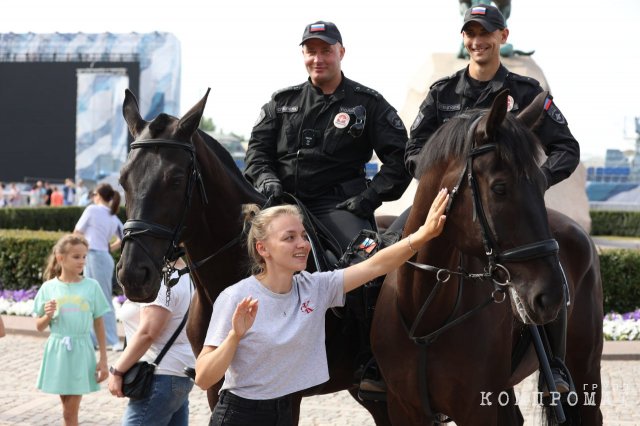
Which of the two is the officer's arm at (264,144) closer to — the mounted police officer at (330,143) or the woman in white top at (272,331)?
the mounted police officer at (330,143)

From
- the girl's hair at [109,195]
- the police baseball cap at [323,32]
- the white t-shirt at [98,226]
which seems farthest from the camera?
A: the girl's hair at [109,195]

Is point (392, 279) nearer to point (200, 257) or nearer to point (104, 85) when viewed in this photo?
point (200, 257)

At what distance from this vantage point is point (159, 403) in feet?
14.8

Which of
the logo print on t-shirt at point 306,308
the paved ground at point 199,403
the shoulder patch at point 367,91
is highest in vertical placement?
the shoulder patch at point 367,91

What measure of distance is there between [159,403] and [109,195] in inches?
274

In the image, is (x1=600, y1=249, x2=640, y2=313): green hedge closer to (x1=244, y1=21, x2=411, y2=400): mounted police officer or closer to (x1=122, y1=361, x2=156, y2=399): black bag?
(x1=244, y1=21, x2=411, y2=400): mounted police officer

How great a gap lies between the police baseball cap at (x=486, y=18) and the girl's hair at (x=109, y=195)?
737 centimetres

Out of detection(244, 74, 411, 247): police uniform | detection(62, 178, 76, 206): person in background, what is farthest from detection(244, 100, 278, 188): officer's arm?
detection(62, 178, 76, 206): person in background

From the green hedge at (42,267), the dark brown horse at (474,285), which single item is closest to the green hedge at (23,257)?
the green hedge at (42,267)

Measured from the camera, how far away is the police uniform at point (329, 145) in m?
4.99

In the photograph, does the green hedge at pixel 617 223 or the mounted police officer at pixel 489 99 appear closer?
the mounted police officer at pixel 489 99

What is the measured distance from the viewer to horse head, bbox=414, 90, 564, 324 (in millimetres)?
3350

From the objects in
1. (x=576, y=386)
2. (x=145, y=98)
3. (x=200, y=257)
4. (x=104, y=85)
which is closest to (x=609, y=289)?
(x=576, y=386)

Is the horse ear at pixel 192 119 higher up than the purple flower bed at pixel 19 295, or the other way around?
the horse ear at pixel 192 119
